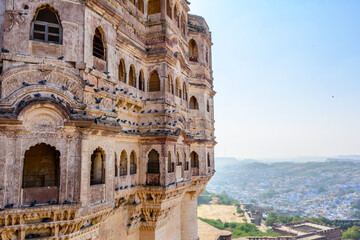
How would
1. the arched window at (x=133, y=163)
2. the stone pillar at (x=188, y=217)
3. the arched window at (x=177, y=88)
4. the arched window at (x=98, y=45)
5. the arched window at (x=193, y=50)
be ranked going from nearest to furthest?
1. the arched window at (x=98, y=45)
2. the arched window at (x=133, y=163)
3. the arched window at (x=177, y=88)
4. the stone pillar at (x=188, y=217)
5. the arched window at (x=193, y=50)

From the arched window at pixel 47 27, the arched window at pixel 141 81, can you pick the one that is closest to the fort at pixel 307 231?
the arched window at pixel 141 81

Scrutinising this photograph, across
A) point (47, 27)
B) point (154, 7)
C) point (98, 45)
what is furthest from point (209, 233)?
point (47, 27)

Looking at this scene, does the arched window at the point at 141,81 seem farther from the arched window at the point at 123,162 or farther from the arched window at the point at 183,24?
the arched window at the point at 183,24

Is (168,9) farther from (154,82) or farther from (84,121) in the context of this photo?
(84,121)

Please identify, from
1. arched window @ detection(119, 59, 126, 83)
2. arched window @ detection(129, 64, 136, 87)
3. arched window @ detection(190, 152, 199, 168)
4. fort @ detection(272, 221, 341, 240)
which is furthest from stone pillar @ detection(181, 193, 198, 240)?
fort @ detection(272, 221, 341, 240)

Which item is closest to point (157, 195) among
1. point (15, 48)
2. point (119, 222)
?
point (119, 222)

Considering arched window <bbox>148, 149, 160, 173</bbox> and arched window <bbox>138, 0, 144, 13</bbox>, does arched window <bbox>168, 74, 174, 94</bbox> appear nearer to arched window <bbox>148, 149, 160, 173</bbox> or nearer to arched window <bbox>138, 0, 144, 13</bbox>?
arched window <bbox>148, 149, 160, 173</bbox>
